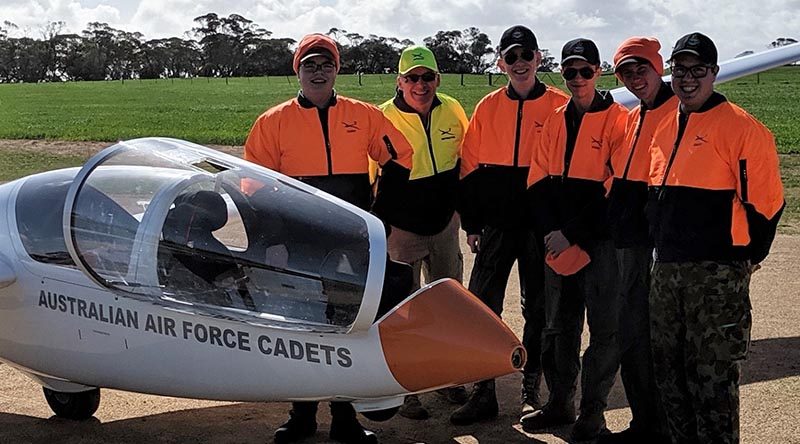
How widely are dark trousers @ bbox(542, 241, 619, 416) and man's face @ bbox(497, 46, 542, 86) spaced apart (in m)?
1.25

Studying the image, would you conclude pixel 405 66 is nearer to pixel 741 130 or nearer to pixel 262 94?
pixel 741 130

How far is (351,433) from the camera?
17.5ft

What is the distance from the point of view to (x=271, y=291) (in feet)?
15.0

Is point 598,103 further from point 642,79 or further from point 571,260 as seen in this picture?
point 571,260

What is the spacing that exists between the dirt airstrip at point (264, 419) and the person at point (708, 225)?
3.80 feet

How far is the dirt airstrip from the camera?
573 centimetres

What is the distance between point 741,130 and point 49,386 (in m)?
4.37

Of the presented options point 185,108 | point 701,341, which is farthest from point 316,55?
point 185,108

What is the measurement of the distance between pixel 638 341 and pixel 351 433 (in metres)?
1.78

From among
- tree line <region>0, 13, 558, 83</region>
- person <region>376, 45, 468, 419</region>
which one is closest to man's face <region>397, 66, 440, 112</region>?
person <region>376, 45, 468, 419</region>

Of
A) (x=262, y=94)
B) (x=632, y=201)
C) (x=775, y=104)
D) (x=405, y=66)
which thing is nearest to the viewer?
(x=632, y=201)

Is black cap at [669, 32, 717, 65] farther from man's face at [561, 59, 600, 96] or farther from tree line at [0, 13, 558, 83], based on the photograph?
tree line at [0, 13, 558, 83]

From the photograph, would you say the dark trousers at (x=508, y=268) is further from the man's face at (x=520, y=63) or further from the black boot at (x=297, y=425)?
the black boot at (x=297, y=425)

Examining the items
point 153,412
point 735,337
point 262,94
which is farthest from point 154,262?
point 262,94
